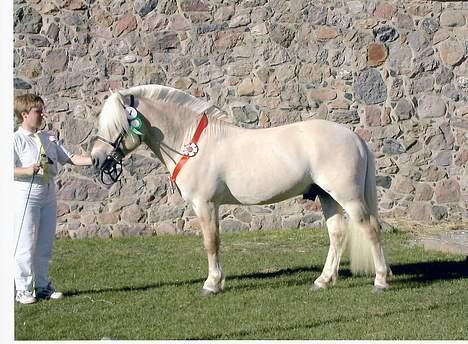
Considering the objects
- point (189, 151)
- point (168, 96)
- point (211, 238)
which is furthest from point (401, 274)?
point (168, 96)

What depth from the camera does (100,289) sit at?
7.61m

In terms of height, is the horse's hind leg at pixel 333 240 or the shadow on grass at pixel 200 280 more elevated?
the horse's hind leg at pixel 333 240

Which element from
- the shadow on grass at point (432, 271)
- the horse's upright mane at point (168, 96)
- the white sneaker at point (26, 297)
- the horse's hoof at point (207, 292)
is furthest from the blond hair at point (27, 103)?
the shadow on grass at point (432, 271)

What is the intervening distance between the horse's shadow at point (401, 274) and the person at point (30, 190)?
1.78ft

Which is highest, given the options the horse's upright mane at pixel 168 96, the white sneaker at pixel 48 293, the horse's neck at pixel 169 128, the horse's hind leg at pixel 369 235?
the horse's upright mane at pixel 168 96

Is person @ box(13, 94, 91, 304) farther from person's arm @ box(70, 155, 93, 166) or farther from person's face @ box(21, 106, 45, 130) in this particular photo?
person's arm @ box(70, 155, 93, 166)

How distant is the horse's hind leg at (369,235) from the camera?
704 centimetres

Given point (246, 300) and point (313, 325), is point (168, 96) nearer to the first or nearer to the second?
point (246, 300)

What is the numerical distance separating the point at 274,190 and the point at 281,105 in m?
3.96

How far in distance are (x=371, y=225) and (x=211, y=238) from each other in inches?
55.0

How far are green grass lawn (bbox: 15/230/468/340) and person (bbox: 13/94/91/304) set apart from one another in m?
0.29

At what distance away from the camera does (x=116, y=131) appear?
6.94 metres

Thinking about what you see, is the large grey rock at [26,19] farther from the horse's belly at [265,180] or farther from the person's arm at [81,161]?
the horse's belly at [265,180]

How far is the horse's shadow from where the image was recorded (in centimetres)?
762
